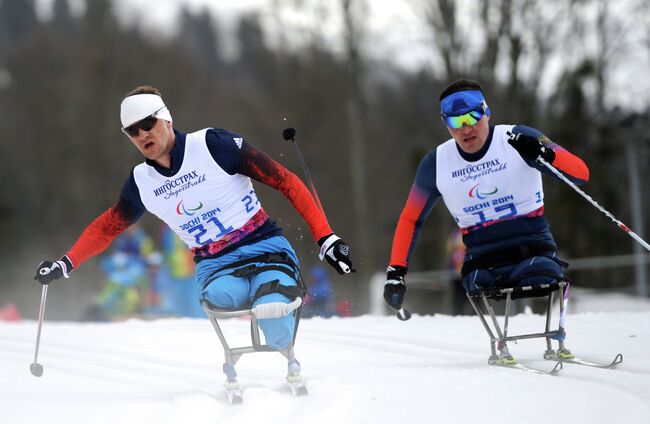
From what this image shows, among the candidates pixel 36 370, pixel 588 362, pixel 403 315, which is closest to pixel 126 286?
pixel 36 370

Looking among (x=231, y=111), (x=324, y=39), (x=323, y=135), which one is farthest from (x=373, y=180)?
(x=324, y=39)

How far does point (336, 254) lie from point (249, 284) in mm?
511

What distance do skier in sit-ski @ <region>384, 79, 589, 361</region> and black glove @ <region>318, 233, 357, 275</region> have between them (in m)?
0.89

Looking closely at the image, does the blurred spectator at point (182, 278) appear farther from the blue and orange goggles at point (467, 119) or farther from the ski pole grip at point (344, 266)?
the ski pole grip at point (344, 266)

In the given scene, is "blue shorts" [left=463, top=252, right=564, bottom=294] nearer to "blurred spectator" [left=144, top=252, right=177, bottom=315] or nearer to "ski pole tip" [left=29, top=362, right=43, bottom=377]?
"ski pole tip" [left=29, top=362, right=43, bottom=377]

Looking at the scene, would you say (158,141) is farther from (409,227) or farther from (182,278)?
(182,278)

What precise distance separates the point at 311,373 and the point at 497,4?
12.8 meters

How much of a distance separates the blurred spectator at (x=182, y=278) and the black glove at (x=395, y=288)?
20.1 ft

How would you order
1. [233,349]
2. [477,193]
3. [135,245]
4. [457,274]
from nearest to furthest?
[233,349] < [477,193] < [135,245] < [457,274]

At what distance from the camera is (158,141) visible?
454 cm

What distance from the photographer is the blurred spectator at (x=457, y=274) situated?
412 inches

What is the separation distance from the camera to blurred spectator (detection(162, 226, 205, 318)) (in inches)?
433

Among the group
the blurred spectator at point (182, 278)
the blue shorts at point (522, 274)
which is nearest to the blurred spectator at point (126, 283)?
the blurred spectator at point (182, 278)

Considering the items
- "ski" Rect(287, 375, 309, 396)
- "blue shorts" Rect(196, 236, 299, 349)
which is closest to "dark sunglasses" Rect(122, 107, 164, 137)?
"blue shorts" Rect(196, 236, 299, 349)
